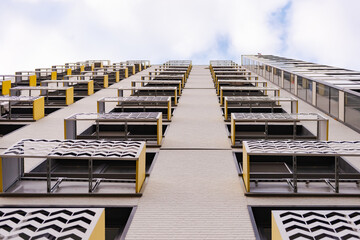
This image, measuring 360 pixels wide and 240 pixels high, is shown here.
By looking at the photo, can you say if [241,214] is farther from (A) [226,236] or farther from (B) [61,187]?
(B) [61,187]

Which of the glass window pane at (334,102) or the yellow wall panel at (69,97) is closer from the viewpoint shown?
the glass window pane at (334,102)

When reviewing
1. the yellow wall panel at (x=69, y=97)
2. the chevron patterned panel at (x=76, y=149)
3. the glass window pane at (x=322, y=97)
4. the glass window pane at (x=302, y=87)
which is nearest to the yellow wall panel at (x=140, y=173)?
the chevron patterned panel at (x=76, y=149)

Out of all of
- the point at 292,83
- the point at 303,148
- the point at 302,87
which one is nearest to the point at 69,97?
the point at 302,87

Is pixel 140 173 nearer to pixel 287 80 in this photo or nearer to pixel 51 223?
pixel 51 223

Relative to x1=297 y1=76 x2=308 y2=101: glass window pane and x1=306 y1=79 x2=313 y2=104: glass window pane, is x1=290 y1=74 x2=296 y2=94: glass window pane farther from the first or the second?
x1=306 y1=79 x2=313 y2=104: glass window pane

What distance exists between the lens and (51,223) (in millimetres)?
5645

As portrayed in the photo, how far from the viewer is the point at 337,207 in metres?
8.21

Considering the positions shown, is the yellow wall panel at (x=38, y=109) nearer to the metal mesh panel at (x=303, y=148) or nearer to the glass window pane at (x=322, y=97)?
the metal mesh panel at (x=303, y=148)

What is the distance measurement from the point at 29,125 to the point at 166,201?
34.7 ft

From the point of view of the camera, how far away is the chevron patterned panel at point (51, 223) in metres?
5.34

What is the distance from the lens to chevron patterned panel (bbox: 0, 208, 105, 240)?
210 inches

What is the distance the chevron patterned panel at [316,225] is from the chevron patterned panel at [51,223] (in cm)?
233

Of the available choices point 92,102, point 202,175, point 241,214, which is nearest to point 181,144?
point 202,175

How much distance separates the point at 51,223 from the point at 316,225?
3374 mm
